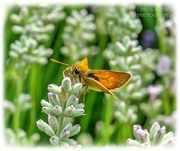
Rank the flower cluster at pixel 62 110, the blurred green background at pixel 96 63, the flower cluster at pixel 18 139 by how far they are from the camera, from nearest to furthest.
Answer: the flower cluster at pixel 62 110 → the flower cluster at pixel 18 139 → the blurred green background at pixel 96 63

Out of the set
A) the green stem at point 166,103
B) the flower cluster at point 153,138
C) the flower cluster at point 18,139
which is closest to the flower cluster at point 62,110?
the flower cluster at point 153,138

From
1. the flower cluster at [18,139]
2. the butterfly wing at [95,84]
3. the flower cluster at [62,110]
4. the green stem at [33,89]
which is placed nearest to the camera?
the flower cluster at [62,110]

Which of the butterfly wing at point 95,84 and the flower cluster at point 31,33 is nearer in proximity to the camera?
the butterfly wing at point 95,84

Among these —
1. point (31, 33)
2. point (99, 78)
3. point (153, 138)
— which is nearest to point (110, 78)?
point (99, 78)

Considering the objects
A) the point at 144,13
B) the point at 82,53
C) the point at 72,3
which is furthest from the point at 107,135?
the point at 72,3

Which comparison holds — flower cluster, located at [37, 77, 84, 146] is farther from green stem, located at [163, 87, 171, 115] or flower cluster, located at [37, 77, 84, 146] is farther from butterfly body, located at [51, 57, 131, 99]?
green stem, located at [163, 87, 171, 115]

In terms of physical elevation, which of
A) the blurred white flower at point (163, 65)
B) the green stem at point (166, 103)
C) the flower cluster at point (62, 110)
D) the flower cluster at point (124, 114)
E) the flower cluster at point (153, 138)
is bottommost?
the flower cluster at point (153, 138)

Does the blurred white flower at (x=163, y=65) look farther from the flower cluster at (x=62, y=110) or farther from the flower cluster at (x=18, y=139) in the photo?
the flower cluster at (x=62, y=110)

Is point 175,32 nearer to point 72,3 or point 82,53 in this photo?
point 82,53
